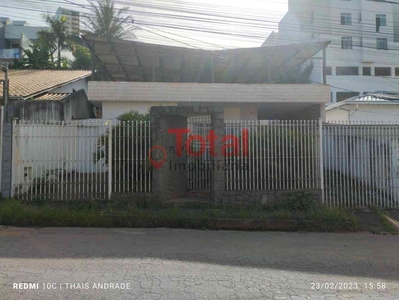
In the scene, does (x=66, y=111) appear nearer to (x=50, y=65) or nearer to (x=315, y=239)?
(x=315, y=239)

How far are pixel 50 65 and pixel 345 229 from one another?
25.9 meters

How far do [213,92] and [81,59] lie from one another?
20504mm

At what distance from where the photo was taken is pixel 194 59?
48.0 feet

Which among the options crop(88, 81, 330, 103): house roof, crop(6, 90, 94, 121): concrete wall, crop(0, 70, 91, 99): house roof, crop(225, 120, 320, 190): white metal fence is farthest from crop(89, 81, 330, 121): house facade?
crop(225, 120, 320, 190): white metal fence

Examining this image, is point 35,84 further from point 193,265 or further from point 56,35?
point 56,35

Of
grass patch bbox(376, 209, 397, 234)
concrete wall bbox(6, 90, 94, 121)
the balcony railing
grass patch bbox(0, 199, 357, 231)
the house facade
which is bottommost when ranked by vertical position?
grass patch bbox(376, 209, 397, 234)

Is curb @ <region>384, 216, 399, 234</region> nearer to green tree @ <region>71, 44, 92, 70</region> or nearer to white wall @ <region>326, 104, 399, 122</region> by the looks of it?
white wall @ <region>326, 104, 399, 122</region>

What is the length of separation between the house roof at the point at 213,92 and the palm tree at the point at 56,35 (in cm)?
1811

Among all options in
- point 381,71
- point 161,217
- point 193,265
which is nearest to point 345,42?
point 381,71

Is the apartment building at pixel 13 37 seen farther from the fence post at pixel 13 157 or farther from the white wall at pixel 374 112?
the white wall at pixel 374 112

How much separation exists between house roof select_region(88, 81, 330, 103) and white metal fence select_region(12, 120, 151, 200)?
5.08 metres

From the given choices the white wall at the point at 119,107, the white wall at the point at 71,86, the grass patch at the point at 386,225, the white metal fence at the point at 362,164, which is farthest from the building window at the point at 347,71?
the grass patch at the point at 386,225

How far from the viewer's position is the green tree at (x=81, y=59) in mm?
29875

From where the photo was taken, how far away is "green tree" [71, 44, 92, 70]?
29.9 meters
